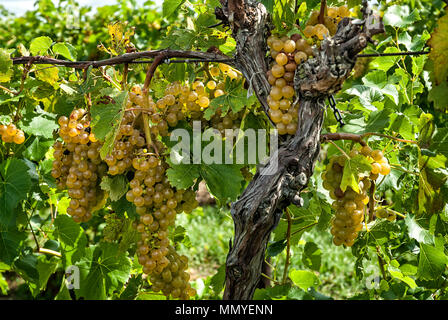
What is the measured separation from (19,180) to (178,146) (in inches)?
24.6

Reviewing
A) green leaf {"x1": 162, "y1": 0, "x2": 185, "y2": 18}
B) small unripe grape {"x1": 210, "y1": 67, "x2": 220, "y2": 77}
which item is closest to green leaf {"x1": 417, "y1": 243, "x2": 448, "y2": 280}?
small unripe grape {"x1": 210, "y1": 67, "x2": 220, "y2": 77}

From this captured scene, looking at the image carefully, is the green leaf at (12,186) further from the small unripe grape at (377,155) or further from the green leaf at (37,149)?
the small unripe grape at (377,155)

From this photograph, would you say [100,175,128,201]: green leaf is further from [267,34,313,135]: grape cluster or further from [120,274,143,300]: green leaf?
[120,274,143,300]: green leaf

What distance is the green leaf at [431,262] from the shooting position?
1680 mm

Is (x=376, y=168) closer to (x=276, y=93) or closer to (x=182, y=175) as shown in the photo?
(x=276, y=93)

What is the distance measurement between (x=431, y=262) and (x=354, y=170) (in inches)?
23.9

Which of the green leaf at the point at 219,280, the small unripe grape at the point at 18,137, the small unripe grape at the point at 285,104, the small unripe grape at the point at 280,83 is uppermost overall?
the small unripe grape at the point at 280,83

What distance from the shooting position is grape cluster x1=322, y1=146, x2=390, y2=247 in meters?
1.42

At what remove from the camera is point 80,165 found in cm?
149

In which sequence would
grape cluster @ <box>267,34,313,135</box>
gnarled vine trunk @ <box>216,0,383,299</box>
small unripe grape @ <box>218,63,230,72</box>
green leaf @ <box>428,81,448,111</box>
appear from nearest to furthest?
green leaf @ <box>428,81,448,111</box>
gnarled vine trunk @ <box>216,0,383,299</box>
grape cluster @ <box>267,34,313,135</box>
small unripe grape @ <box>218,63,230,72</box>

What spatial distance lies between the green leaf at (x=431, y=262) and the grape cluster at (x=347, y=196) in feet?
1.28

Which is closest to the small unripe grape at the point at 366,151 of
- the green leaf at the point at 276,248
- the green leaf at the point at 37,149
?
the green leaf at the point at 276,248

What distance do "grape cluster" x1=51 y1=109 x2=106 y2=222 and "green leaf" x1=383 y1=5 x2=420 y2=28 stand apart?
4.27ft

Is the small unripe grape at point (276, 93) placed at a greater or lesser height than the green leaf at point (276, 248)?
greater
